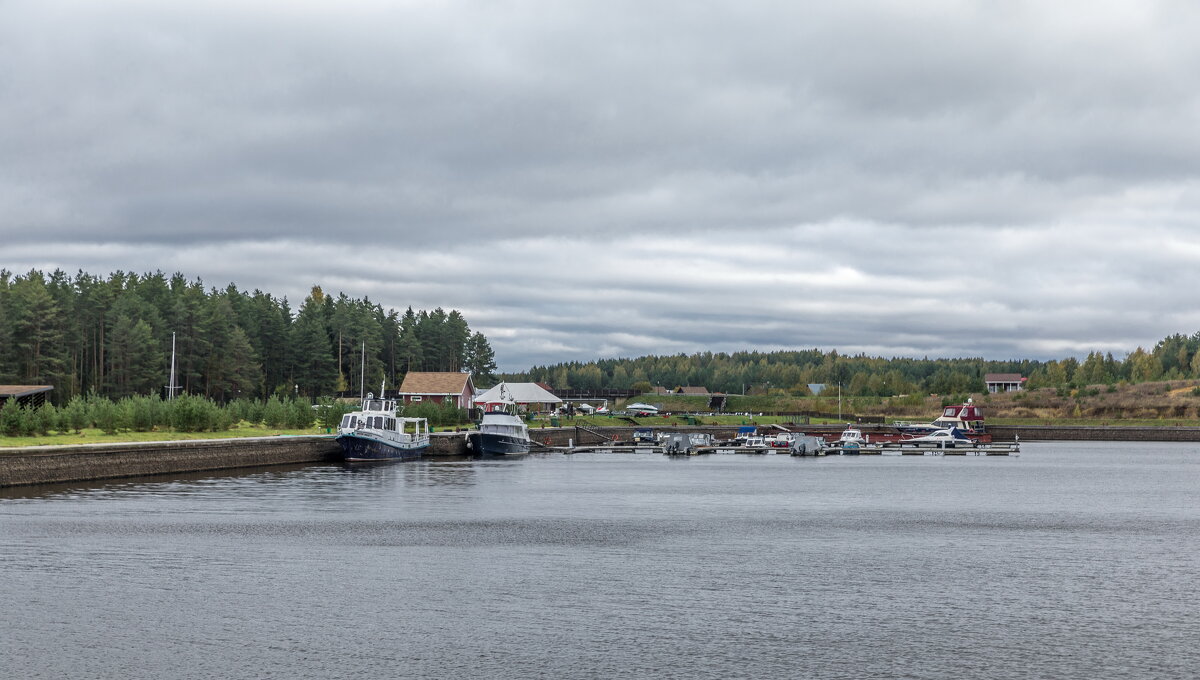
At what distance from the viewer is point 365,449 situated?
10525 cm

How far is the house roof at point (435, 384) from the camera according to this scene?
17062 centimetres

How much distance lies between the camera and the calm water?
91.6ft

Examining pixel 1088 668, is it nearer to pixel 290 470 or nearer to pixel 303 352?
pixel 290 470

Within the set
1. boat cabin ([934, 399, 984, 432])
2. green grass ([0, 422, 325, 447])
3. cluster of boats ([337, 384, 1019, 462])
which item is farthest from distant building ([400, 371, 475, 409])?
boat cabin ([934, 399, 984, 432])

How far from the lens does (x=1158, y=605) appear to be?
3531 centimetres

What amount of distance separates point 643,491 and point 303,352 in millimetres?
100441

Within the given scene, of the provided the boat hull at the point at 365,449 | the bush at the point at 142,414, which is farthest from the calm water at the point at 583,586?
the boat hull at the point at 365,449

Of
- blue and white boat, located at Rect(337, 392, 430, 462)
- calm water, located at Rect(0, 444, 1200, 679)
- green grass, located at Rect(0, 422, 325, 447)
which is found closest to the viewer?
calm water, located at Rect(0, 444, 1200, 679)

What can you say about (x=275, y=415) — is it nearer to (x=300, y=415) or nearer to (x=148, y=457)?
(x=300, y=415)

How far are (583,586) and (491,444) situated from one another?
86180 mm

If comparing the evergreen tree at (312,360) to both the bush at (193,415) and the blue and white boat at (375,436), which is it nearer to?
the blue and white boat at (375,436)

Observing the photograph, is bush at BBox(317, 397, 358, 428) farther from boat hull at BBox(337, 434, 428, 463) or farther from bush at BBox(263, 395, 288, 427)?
boat hull at BBox(337, 434, 428, 463)

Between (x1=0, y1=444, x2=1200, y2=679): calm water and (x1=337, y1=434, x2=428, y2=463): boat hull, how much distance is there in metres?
28.8

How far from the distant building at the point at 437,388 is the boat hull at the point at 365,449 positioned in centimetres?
5931
